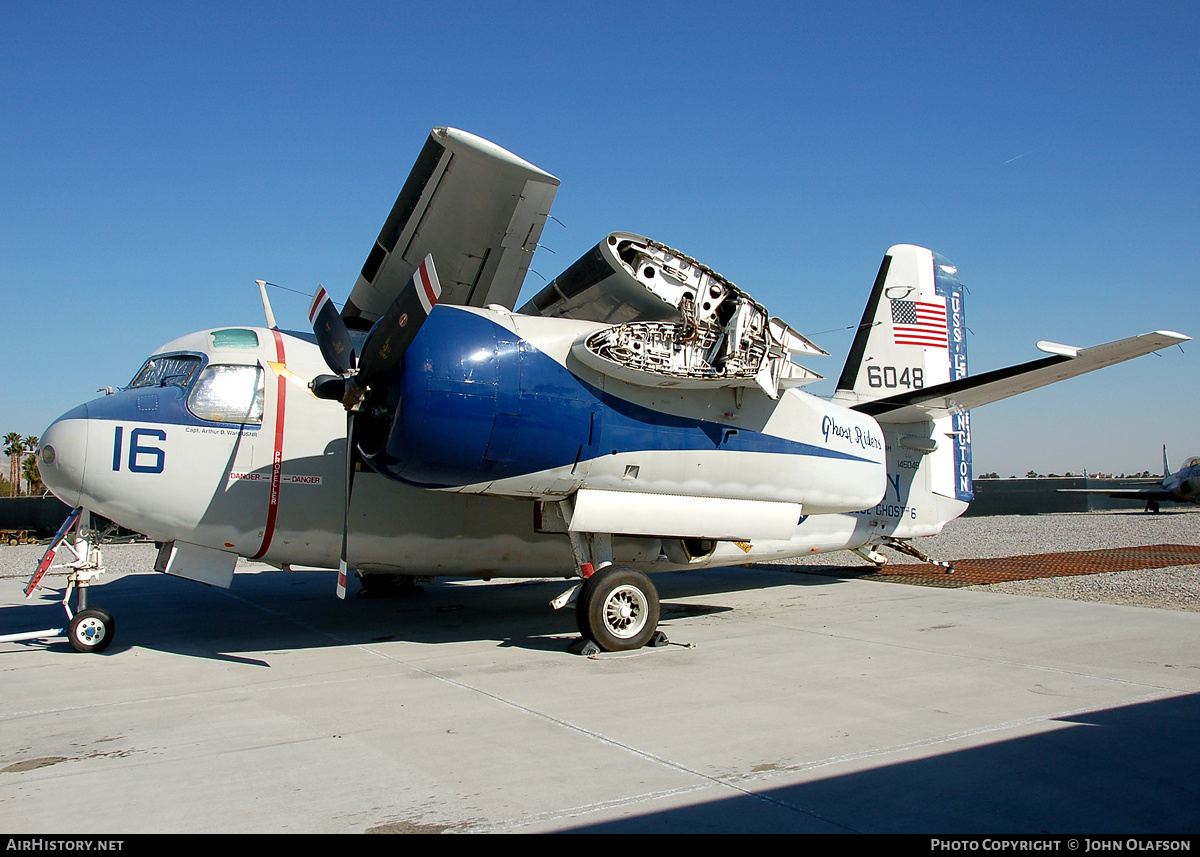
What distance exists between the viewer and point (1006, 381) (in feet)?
34.4

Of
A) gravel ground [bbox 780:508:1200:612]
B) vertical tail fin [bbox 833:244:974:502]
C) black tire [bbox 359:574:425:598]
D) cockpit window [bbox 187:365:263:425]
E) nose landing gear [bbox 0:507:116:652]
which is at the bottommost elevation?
gravel ground [bbox 780:508:1200:612]

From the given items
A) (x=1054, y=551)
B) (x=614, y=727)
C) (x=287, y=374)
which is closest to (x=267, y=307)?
(x=287, y=374)

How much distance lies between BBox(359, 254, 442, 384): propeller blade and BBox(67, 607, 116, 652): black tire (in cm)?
404

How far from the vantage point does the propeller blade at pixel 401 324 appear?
7188mm

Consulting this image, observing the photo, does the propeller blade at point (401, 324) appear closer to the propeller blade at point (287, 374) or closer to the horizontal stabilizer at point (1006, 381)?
the propeller blade at point (287, 374)

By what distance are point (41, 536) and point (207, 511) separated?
2457cm

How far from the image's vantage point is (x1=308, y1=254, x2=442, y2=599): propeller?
23.8ft

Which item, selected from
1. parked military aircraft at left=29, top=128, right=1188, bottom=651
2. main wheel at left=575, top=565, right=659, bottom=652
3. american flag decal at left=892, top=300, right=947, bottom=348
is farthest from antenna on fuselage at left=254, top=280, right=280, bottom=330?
american flag decal at left=892, top=300, right=947, bottom=348

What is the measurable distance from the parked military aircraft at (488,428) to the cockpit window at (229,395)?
22mm

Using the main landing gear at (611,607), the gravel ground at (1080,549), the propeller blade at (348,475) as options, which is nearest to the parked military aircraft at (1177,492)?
the gravel ground at (1080,549)

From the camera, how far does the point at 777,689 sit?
6707 mm

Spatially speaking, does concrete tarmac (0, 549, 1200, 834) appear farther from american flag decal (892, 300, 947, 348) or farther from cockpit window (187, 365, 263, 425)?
american flag decal (892, 300, 947, 348)

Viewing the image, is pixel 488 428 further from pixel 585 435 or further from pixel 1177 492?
pixel 1177 492

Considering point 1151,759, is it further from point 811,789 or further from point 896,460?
point 896,460
